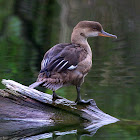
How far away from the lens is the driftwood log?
589 centimetres

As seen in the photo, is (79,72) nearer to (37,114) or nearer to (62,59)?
(62,59)

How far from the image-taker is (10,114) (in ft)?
19.4

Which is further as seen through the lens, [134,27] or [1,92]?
[134,27]

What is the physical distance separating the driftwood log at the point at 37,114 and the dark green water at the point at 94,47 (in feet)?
0.85

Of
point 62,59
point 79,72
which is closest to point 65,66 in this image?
point 62,59

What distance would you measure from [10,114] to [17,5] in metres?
15.2

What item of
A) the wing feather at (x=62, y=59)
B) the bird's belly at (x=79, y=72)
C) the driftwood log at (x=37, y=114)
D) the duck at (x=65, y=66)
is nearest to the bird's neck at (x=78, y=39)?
the duck at (x=65, y=66)

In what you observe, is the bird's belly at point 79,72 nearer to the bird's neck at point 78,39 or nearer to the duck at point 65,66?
the duck at point 65,66

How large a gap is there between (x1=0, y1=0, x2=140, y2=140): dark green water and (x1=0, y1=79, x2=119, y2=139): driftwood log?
0.85 ft

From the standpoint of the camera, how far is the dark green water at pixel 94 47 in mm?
7062

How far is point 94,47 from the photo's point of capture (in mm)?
13344

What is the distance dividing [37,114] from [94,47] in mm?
7641

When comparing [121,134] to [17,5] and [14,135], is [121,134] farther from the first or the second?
[17,5]

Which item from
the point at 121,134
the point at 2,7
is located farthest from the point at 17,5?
the point at 121,134
